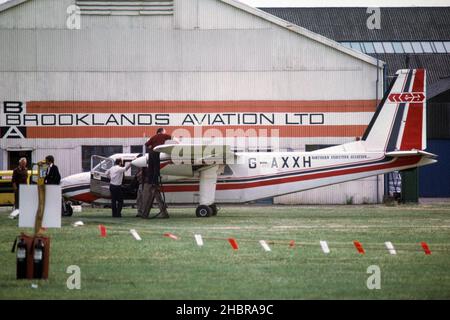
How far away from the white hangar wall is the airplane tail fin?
8658 mm

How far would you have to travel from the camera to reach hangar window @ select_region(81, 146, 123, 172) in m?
39.1

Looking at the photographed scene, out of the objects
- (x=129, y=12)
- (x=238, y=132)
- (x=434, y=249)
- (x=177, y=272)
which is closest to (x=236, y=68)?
(x=238, y=132)

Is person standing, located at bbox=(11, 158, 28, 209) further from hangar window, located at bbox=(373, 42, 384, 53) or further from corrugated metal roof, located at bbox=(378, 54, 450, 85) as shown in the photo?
hangar window, located at bbox=(373, 42, 384, 53)

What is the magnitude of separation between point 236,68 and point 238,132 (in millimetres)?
2945

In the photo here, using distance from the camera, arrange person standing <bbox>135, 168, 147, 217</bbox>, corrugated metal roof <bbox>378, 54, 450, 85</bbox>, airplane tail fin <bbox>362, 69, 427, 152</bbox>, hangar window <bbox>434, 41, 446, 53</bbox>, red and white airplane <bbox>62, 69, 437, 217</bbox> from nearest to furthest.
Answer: person standing <bbox>135, 168, 147, 217</bbox> → red and white airplane <bbox>62, 69, 437, 217</bbox> → airplane tail fin <bbox>362, 69, 427, 152</bbox> → corrugated metal roof <bbox>378, 54, 450, 85</bbox> → hangar window <bbox>434, 41, 446, 53</bbox>

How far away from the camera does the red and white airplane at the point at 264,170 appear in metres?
29.2

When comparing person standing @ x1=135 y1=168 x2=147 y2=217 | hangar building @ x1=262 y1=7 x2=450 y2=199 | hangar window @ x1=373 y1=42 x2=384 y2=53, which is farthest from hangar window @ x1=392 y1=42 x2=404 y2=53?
person standing @ x1=135 y1=168 x2=147 y2=217

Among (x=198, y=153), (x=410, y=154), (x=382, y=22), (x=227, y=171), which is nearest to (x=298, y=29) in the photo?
(x=227, y=171)

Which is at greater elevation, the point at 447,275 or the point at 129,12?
the point at 129,12

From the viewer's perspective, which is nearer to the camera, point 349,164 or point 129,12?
point 349,164

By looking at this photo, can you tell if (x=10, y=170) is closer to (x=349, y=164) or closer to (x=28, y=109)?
(x=28, y=109)

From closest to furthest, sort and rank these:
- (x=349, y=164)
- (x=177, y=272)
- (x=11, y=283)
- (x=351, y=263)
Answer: (x=11, y=283)
(x=177, y=272)
(x=351, y=263)
(x=349, y=164)

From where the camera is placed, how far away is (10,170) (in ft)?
127
